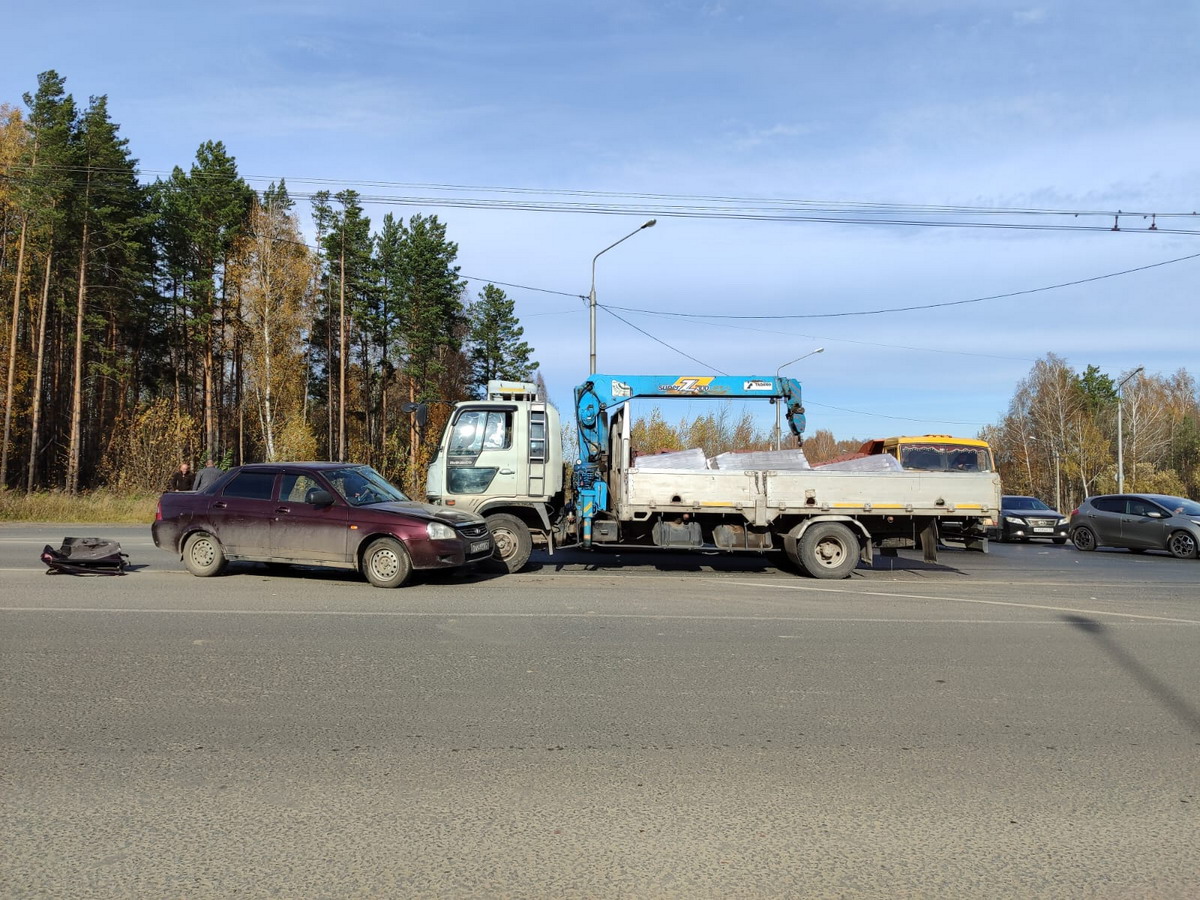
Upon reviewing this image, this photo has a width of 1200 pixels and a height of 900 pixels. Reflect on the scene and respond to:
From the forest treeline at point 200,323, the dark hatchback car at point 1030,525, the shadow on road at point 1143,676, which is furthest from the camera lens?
the forest treeline at point 200,323

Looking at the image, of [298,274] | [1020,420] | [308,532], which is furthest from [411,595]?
[1020,420]

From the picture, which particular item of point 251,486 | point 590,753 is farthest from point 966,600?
point 251,486

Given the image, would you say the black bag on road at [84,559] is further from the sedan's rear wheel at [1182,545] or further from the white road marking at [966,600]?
the sedan's rear wheel at [1182,545]

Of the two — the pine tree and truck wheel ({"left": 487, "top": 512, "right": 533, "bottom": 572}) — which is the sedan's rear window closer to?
truck wheel ({"left": 487, "top": 512, "right": 533, "bottom": 572})

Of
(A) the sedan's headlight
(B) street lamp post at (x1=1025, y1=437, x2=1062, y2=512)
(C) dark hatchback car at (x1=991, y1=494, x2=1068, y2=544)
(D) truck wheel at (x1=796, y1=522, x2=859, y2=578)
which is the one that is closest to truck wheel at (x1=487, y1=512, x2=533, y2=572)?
(A) the sedan's headlight

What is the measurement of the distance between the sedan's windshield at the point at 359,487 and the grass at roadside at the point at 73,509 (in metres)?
16.6

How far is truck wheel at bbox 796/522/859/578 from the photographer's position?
1345 cm

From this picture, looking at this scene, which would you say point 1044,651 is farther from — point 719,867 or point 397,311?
point 397,311

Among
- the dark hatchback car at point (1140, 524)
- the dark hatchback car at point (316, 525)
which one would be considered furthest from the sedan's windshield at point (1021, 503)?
the dark hatchback car at point (316, 525)

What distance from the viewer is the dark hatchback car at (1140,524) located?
19391 mm

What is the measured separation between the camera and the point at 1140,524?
20.2 m

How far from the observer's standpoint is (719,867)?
141 inches

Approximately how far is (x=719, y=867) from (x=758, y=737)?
174 cm

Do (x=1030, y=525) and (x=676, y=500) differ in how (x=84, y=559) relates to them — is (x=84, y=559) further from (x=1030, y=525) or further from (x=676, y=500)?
(x=1030, y=525)
